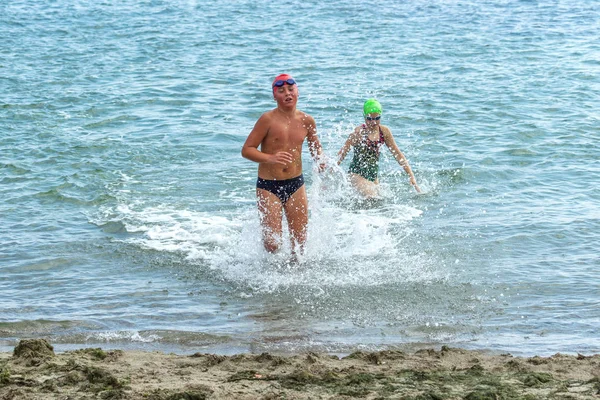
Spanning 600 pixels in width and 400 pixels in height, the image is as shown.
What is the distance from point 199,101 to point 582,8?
13201 mm

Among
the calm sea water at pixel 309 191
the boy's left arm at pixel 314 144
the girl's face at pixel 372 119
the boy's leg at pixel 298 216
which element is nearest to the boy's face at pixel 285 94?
the boy's left arm at pixel 314 144

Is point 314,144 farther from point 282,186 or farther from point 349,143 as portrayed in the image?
point 349,143

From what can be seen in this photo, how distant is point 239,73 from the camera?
18688mm

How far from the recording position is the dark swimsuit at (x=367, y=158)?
11742 millimetres

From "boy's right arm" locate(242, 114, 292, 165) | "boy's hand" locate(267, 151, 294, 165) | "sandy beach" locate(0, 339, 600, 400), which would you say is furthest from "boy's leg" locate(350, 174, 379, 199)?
"sandy beach" locate(0, 339, 600, 400)

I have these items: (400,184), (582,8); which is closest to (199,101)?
(400,184)

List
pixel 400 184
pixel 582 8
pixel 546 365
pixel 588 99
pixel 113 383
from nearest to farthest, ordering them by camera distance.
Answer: pixel 113 383
pixel 546 365
pixel 400 184
pixel 588 99
pixel 582 8

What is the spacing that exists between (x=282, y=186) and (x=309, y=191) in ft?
4.48

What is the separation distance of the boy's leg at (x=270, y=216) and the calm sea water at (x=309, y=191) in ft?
0.86

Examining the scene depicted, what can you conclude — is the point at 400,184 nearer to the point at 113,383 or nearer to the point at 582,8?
the point at 113,383

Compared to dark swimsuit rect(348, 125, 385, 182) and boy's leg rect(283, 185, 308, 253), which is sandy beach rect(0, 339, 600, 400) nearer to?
boy's leg rect(283, 185, 308, 253)

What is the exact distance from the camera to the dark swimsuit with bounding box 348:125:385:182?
11.7 m

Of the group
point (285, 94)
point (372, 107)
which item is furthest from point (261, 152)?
point (372, 107)

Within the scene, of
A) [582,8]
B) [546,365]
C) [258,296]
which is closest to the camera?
[546,365]
